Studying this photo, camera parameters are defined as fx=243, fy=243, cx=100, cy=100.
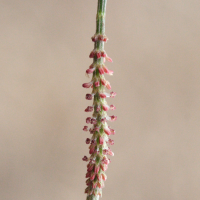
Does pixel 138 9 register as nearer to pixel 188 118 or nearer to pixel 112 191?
pixel 188 118

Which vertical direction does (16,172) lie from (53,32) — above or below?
below

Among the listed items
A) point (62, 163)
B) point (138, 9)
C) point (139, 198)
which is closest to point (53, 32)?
point (138, 9)

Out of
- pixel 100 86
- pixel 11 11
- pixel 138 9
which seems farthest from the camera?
pixel 138 9

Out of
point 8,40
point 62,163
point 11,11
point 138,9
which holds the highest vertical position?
point 138,9

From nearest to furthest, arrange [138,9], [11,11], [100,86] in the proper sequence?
[100,86], [11,11], [138,9]

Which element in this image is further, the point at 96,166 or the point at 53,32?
the point at 53,32

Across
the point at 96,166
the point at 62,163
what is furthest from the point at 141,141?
the point at 96,166
